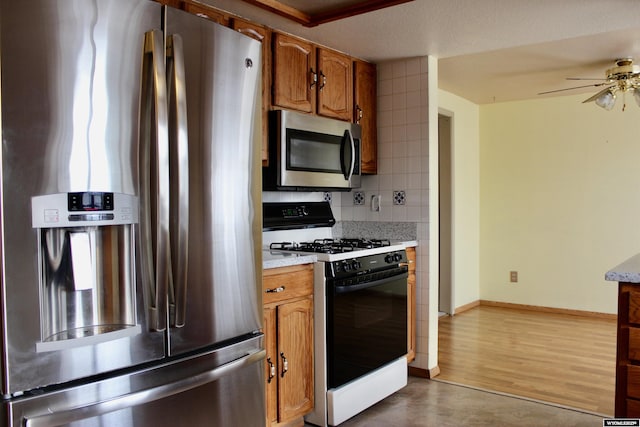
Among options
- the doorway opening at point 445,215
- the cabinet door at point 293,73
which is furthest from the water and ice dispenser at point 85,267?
the doorway opening at point 445,215

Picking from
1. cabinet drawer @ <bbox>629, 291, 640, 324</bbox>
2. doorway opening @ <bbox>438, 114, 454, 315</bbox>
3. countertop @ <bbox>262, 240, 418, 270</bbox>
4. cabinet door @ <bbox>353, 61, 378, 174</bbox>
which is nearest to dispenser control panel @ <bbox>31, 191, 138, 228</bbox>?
countertop @ <bbox>262, 240, 418, 270</bbox>

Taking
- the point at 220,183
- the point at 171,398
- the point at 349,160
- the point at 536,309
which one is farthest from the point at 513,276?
the point at 171,398

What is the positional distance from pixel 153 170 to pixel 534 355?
3524 mm

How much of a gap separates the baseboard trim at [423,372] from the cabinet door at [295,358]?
1094mm

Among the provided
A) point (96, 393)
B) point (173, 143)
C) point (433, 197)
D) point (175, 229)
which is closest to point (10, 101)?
point (173, 143)

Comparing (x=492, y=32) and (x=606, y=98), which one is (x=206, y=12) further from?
(x=606, y=98)

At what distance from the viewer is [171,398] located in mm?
1677

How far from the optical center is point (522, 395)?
325 centimetres

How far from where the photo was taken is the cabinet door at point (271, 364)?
2.49 metres

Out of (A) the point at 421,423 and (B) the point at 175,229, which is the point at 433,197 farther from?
(B) the point at 175,229

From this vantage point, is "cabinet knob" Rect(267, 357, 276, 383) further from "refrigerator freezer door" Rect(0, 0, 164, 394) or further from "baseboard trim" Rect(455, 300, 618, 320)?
"baseboard trim" Rect(455, 300, 618, 320)

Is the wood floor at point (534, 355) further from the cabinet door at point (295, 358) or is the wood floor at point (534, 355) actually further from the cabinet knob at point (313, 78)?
the cabinet knob at point (313, 78)

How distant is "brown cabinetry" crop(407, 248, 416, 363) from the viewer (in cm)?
349

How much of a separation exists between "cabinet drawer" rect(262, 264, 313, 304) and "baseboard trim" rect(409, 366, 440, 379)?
128cm
